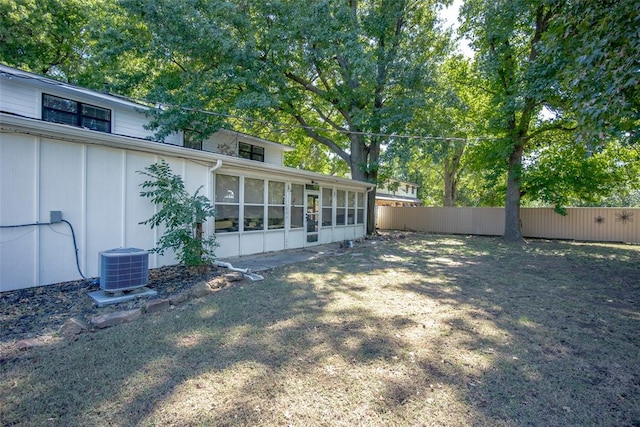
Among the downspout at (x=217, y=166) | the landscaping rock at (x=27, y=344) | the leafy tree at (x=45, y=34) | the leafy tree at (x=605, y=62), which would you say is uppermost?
the leafy tree at (x=45, y=34)

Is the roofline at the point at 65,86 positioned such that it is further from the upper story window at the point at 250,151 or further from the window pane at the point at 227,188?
the window pane at the point at 227,188

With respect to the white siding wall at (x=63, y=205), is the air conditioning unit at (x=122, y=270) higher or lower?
lower

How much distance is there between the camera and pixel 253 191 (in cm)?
851

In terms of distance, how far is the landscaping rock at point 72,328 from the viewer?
346 centimetres

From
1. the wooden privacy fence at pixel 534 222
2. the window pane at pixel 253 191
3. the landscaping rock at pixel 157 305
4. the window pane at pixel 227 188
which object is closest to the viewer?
the landscaping rock at pixel 157 305

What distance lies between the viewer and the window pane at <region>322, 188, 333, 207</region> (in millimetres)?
11339

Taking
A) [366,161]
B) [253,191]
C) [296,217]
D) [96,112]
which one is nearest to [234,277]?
[253,191]

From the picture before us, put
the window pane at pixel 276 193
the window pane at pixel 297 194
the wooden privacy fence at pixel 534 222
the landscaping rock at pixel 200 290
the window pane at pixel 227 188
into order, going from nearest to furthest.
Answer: the landscaping rock at pixel 200 290 < the window pane at pixel 227 188 < the window pane at pixel 276 193 < the window pane at pixel 297 194 < the wooden privacy fence at pixel 534 222

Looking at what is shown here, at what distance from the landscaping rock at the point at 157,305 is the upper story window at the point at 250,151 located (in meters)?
9.24

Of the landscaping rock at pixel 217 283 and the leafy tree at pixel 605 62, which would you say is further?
the landscaping rock at pixel 217 283

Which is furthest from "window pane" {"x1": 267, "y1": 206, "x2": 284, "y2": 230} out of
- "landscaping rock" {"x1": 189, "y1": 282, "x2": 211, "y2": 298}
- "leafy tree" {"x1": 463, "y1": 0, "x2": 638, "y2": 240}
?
"leafy tree" {"x1": 463, "y1": 0, "x2": 638, "y2": 240}

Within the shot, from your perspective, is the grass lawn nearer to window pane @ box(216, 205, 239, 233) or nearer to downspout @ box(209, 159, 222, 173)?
window pane @ box(216, 205, 239, 233)

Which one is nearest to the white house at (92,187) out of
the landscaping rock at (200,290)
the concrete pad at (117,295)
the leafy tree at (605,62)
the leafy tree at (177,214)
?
the leafy tree at (177,214)

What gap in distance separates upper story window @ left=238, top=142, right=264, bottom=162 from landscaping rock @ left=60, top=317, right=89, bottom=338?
9.99 meters
